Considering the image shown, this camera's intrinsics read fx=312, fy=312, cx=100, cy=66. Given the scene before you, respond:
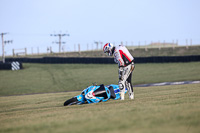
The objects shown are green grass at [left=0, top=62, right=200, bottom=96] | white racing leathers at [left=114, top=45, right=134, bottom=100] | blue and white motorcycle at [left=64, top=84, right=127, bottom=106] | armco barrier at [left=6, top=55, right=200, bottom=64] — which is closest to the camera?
white racing leathers at [left=114, top=45, right=134, bottom=100]

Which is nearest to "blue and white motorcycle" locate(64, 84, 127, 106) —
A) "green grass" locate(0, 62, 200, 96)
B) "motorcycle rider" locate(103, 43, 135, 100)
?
"motorcycle rider" locate(103, 43, 135, 100)

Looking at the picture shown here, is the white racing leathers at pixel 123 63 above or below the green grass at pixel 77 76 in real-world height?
above

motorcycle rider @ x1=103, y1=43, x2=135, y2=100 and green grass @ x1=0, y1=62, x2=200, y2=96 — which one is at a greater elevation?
motorcycle rider @ x1=103, y1=43, x2=135, y2=100

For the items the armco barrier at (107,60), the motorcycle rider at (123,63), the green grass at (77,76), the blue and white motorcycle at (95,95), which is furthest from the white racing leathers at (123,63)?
the armco barrier at (107,60)

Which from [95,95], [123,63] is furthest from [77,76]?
[123,63]

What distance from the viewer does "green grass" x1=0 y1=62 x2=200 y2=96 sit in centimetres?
3086

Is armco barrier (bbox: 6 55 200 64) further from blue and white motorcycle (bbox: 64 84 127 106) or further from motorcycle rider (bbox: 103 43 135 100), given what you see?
motorcycle rider (bbox: 103 43 135 100)

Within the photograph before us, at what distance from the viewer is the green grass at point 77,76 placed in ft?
101

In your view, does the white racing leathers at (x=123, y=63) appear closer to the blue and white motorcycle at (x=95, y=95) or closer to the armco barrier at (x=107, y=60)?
the blue and white motorcycle at (x=95, y=95)

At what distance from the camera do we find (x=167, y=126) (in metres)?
4.98

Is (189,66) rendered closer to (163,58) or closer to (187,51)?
(163,58)

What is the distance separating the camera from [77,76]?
37.5 m

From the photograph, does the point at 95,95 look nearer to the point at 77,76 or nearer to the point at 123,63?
the point at 123,63

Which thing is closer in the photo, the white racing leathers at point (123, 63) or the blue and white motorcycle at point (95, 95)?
the white racing leathers at point (123, 63)
